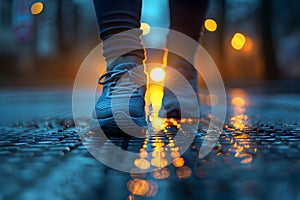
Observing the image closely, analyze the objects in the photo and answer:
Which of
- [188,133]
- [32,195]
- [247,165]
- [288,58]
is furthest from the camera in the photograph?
[288,58]

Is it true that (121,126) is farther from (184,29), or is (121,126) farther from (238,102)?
(238,102)

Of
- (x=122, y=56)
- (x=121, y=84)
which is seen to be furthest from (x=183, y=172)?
(x=122, y=56)

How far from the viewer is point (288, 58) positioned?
20391mm

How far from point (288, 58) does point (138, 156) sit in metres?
21.0

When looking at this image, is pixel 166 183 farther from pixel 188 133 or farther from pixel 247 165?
pixel 188 133

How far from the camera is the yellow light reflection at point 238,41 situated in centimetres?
2370

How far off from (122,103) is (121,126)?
10 centimetres

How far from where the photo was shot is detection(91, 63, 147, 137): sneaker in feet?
3.57

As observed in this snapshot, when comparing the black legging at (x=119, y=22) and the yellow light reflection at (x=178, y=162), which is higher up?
the black legging at (x=119, y=22)

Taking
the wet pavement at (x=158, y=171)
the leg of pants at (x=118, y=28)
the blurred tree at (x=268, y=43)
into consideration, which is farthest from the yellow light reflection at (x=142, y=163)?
the blurred tree at (x=268, y=43)

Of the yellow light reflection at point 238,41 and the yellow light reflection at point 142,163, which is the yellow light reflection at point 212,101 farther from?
the yellow light reflection at point 238,41

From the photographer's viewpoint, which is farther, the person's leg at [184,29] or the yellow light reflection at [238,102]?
the yellow light reflection at [238,102]

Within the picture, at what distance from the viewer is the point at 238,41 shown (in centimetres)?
2467

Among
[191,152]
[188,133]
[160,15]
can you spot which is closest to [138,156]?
[191,152]
